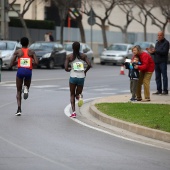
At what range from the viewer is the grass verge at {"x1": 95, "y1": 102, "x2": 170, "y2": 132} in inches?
594

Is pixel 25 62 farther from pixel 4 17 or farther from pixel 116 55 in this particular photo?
pixel 116 55

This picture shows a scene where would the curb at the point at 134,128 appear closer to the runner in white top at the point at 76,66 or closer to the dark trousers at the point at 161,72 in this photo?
the runner in white top at the point at 76,66

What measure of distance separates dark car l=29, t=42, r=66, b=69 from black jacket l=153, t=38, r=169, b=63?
19.1 meters

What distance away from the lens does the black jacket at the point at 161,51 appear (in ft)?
75.2

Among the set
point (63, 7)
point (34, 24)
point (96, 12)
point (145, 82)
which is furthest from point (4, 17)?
point (96, 12)

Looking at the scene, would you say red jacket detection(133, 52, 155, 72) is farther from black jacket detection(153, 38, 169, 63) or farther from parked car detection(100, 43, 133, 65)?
parked car detection(100, 43, 133, 65)

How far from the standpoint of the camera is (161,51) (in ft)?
75.2

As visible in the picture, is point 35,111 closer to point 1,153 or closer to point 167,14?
point 1,153

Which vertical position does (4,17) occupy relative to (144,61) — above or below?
above

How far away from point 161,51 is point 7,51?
16.9 metres

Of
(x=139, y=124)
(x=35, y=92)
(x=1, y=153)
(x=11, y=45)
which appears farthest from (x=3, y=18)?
(x=1, y=153)

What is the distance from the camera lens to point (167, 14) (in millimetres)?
65812

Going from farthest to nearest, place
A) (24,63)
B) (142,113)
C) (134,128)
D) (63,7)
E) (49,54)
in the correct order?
(63,7), (49,54), (24,63), (142,113), (134,128)

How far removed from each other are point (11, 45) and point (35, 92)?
15.0 m
